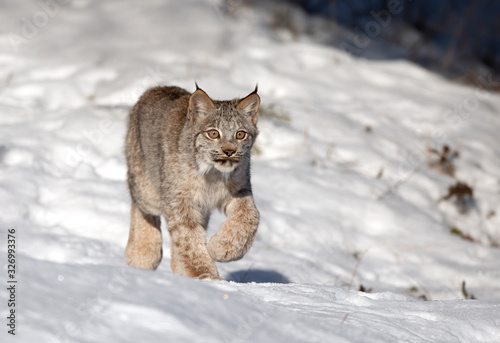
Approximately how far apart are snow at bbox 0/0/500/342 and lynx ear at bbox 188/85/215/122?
1.28 metres

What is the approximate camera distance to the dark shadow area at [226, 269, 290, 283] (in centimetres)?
482

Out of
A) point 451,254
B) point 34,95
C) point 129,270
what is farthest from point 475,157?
point 129,270

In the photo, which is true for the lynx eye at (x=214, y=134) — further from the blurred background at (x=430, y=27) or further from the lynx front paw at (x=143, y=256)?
the blurred background at (x=430, y=27)

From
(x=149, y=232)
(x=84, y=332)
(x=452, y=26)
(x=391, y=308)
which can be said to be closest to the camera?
(x=84, y=332)

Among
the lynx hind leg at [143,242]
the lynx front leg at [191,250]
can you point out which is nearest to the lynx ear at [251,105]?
the lynx front leg at [191,250]

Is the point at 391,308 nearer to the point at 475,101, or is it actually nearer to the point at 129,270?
the point at 129,270

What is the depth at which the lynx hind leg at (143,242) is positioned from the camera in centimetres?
453

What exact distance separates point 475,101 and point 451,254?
15.3 ft

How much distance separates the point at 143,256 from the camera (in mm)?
4531

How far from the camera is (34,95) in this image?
7543mm

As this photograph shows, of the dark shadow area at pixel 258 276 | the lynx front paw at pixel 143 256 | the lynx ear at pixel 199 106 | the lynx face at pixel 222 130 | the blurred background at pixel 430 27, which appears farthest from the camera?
the blurred background at pixel 430 27

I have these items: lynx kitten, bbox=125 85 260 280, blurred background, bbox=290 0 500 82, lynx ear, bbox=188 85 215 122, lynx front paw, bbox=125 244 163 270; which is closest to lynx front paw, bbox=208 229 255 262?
lynx kitten, bbox=125 85 260 280

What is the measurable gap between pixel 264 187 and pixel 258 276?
1742 mm

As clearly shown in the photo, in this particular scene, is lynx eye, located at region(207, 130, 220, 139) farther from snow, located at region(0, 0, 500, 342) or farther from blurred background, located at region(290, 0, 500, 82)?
blurred background, located at region(290, 0, 500, 82)
